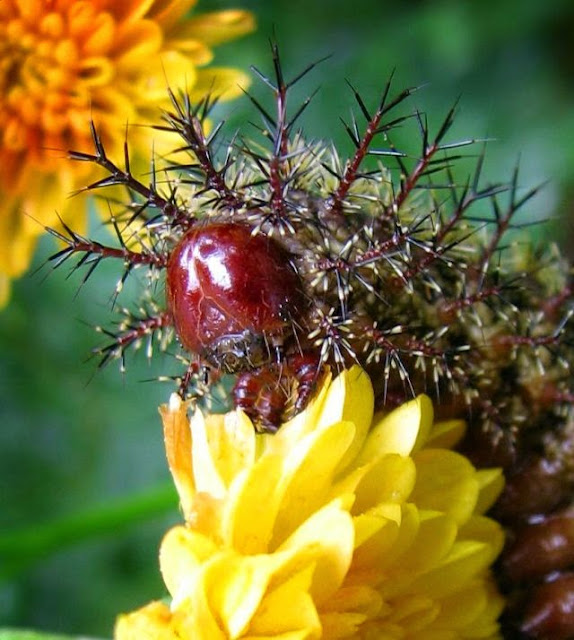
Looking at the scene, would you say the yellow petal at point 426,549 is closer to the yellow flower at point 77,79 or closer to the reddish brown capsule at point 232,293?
the reddish brown capsule at point 232,293

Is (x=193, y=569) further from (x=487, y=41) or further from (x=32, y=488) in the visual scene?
(x=487, y=41)

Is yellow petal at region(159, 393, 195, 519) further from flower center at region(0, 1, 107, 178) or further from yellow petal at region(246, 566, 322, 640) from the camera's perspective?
flower center at region(0, 1, 107, 178)

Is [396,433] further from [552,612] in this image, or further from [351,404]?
[552,612]

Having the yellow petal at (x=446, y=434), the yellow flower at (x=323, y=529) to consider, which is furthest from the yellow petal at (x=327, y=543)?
the yellow petal at (x=446, y=434)

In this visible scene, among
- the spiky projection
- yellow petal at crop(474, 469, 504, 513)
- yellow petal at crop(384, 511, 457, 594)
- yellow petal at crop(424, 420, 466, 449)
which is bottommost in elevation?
yellow petal at crop(384, 511, 457, 594)

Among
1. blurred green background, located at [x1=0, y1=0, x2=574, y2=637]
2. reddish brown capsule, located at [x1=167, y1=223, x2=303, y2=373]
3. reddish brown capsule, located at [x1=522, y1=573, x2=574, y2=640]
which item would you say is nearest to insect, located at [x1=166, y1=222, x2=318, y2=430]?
reddish brown capsule, located at [x1=167, y1=223, x2=303, y2=373]

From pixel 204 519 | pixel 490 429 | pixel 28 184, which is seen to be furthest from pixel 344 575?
pixel 28 184
